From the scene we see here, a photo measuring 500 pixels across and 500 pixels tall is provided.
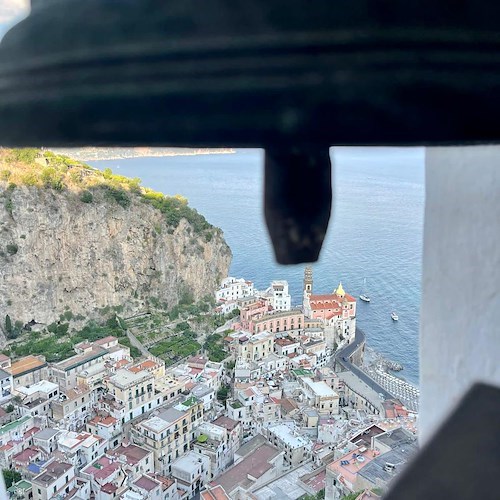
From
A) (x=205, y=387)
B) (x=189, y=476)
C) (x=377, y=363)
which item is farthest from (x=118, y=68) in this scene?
(x=377, y=363)

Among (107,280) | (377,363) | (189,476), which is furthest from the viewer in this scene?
(107,280)

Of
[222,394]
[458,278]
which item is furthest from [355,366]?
[458,278]

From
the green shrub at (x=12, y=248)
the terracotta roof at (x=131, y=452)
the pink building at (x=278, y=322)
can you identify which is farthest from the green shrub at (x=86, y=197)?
the terracotta roof at (x=131, y=452)

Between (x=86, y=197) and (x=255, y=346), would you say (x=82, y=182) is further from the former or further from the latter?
(x=255, y=346)

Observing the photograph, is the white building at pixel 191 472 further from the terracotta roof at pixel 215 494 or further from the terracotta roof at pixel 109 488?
the terracotta roof at pixel 215 494

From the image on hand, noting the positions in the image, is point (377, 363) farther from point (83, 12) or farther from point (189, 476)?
point (83, 12)
